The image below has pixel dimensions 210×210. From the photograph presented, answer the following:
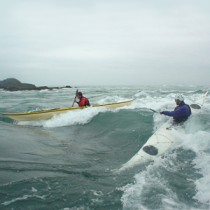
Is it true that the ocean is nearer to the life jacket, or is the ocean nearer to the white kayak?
the white kayak

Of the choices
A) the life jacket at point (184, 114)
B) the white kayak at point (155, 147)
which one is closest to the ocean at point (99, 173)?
the white kayak at point (155, 147)

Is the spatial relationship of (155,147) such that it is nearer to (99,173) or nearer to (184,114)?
(184,114)

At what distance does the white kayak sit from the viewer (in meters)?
7.21

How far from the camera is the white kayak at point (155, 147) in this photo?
23.7ft

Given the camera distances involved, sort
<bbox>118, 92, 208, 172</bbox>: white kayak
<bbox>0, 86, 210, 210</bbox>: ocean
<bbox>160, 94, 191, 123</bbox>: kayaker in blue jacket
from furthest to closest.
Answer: <bbox>160, 94, 191, 123</bbox>: kayaker in blue jacket
<bbox>118, 92, 208, 172</bbox>: white kayak
<bbox>0, 86, 210, 210</bbox>: ocean

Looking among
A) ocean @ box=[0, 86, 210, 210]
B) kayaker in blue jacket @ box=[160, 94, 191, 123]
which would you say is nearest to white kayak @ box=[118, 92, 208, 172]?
ocean @ box=[0, 86, 210, 210]

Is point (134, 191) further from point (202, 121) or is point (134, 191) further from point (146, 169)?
point (202, 121)

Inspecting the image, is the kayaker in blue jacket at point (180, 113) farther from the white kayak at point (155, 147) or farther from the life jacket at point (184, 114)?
the white kayak at point (155, 147)

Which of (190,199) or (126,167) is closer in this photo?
(190,199)

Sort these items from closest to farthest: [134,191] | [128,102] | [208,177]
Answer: [134,191]
[208,177]
[128,102]

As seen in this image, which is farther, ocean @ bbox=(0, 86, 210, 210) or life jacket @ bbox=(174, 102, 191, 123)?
life jacket @ bbox=(174, 102, 191, 123)

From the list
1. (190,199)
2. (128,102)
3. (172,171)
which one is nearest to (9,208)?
(190,199)

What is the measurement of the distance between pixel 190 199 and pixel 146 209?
985 millimetres

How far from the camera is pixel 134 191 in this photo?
5234mm
